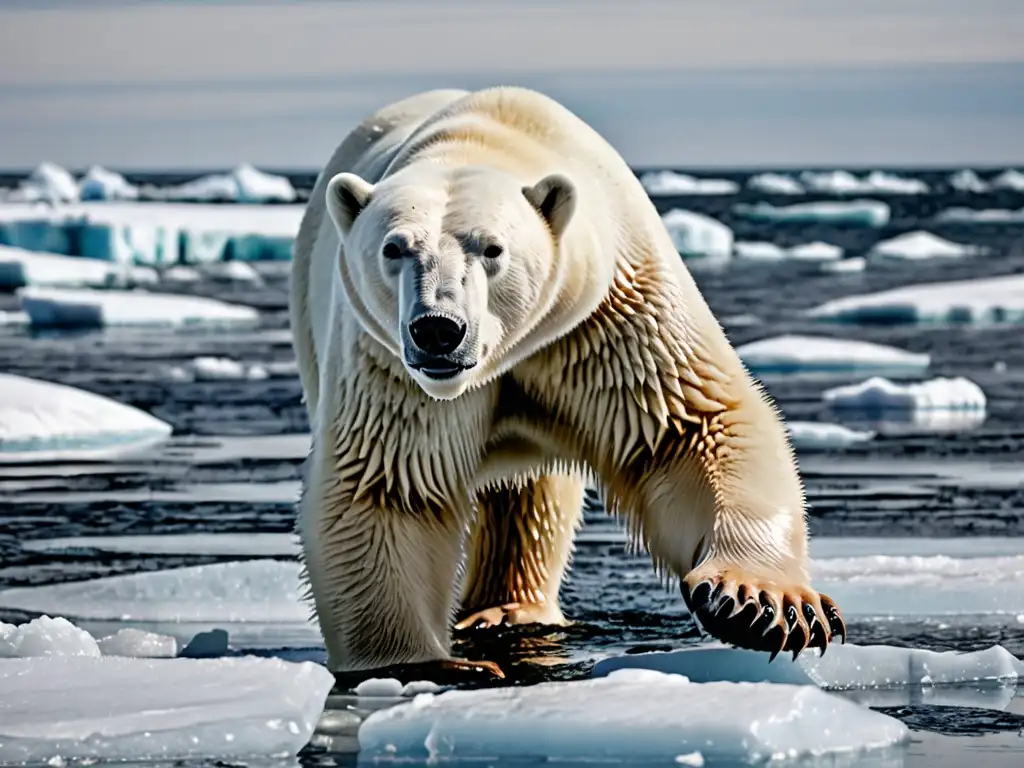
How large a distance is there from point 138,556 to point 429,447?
2.21 m

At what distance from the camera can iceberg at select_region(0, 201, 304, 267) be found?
29469 mm

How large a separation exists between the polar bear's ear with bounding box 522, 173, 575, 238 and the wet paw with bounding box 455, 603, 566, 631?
1.48m

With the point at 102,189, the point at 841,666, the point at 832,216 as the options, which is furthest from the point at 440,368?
the point at 102,189

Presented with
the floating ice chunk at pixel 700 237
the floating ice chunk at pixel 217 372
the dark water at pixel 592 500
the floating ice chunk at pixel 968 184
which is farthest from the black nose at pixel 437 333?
the floating ice chunk at pixel 968 184

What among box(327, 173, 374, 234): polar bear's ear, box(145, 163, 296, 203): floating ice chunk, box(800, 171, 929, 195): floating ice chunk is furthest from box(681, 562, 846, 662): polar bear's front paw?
box(800, 171, 929, 195): floating ice chunk

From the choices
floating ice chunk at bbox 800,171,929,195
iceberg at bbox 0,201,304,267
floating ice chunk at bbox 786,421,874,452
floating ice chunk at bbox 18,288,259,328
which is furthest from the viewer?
floating ice chunk at bbox 800,171,929,195

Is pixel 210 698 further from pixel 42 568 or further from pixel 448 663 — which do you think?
pixel 42 568

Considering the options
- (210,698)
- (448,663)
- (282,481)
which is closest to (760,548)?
(448,663)

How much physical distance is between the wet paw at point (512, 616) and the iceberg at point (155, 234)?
24.2m

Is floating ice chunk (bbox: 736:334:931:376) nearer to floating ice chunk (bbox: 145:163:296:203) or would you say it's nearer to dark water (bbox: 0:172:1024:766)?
dark water (bbox: 0:172:1024:766)

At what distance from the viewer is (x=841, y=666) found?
442 centimetres

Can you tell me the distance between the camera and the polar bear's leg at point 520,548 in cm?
557

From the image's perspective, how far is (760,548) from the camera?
4.36 m

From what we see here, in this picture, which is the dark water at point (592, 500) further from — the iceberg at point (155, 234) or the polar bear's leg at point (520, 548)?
Result: the iceberg at point (155, 234)
